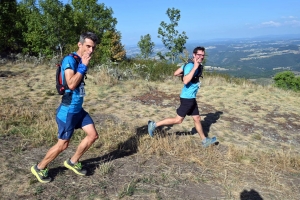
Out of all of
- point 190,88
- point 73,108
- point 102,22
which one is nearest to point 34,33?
point 190,88

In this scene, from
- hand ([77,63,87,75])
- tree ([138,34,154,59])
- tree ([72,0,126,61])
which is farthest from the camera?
tree ([138,34,154,59])

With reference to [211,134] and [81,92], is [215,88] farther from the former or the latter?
[81,92]

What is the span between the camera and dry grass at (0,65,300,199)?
3.51m

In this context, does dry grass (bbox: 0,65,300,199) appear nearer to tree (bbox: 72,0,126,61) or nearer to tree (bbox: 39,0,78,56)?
tree (bbox: 39,0,78,56)

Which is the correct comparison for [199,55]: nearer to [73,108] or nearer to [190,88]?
Answer: [190,88]

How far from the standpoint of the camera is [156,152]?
4680mm

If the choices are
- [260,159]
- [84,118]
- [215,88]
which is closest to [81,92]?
[84,118]

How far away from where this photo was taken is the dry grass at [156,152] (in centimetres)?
351

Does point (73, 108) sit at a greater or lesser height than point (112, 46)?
greater

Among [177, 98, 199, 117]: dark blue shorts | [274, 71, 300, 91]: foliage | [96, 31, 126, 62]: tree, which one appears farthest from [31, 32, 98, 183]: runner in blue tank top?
[274, 71, 300, 91]: foliage

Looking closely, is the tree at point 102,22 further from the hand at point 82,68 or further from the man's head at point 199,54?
the hand at point 82,68

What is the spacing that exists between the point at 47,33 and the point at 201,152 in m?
20.6

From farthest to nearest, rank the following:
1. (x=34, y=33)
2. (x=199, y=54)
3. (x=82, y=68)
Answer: (x=34, y=33) → (x=199, y=54) → (x=82, y=68)

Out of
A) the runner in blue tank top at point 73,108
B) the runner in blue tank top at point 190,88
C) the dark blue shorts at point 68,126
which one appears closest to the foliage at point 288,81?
the runner in blue tank top at point 190,88
